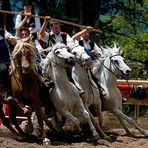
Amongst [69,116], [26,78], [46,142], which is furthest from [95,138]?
[26,78]

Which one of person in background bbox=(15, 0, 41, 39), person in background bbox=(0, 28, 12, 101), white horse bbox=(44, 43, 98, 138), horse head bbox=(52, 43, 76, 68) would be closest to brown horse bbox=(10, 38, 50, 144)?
person in background bbox=(0, 28, 12, 101)

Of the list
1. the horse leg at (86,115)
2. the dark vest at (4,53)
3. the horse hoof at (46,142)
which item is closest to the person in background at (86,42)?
the horse leg at (86,115)

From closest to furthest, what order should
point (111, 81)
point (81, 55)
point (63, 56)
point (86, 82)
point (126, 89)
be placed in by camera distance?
point (63, 56) → point (81, 55) → point (86, 82) → point (111, 81) → point (126, 89)

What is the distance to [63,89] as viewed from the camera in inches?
474

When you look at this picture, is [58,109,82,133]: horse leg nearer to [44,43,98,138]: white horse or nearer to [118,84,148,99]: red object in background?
[44,43,98,138]: white horse

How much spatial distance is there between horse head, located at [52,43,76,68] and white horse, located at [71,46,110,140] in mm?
442

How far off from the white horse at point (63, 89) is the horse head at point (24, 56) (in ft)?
2.31

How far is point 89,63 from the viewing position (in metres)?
12.5

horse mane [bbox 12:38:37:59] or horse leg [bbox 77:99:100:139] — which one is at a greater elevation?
horse mane [bbox 12:38:37:59]

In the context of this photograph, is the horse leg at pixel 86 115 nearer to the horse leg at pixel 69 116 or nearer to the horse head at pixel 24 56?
the horse leg at pixel 69 116

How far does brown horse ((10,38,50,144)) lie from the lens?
11320 millimetres

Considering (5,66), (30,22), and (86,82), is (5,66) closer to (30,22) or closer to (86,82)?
(30,22)

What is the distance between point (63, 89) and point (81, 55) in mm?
836

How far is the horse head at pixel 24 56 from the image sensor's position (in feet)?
37.0
